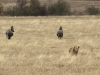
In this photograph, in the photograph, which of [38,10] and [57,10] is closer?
[38,10]

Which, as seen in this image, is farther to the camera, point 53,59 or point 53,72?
point 53,59

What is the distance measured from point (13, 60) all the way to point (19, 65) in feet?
3.75

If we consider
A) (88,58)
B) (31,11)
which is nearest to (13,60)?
(88,58)

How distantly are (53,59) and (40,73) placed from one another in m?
2.90

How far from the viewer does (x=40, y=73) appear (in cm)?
1187

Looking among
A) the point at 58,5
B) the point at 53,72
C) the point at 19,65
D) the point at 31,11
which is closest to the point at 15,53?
the point at 19,65

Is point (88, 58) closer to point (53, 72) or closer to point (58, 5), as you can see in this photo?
point (53, 72)

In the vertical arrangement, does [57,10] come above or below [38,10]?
below

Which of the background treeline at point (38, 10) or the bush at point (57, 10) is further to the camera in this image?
the bush at point (57, 10)

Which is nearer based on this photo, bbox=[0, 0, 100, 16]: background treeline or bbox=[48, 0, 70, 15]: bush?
bbox=[0, 0, 100, 16]: background treeline

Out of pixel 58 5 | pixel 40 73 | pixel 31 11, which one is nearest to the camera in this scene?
pixel 40 73

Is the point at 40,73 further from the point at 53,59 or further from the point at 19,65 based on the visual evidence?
the point at 53,59

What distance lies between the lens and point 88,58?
1503 centimetres

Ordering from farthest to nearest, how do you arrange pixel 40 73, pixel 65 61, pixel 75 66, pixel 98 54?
1. pixel 98 54
2. pixel 65 61
3. pixel 75 66
4. pixel 40 73
